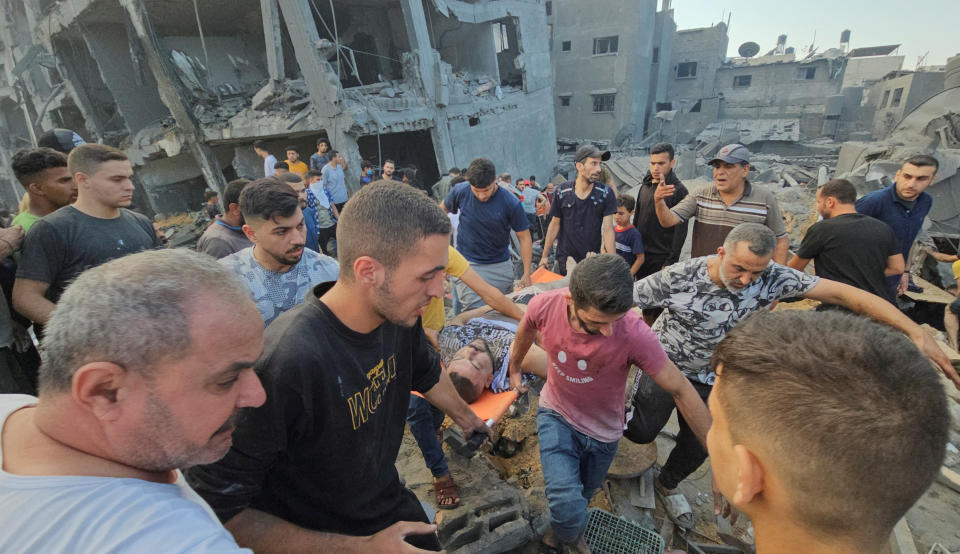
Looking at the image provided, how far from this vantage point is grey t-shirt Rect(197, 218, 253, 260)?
328 centimetres

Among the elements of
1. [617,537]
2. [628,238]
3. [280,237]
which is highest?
[280,237]

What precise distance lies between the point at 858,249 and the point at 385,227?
13.5ft

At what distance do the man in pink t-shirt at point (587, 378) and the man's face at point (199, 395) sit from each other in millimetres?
1640

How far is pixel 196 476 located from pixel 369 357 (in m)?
0.65

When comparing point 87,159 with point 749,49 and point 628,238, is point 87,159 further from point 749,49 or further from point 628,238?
point 749,49

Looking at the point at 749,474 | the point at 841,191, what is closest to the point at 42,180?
the point at 749,474

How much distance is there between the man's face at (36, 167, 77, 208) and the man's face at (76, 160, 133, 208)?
1.78 feet

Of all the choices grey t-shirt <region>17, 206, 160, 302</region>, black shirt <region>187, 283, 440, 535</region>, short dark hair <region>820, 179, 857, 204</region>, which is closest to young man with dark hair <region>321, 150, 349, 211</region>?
grey t-shirt <region>17, 206, 160, 302</region>

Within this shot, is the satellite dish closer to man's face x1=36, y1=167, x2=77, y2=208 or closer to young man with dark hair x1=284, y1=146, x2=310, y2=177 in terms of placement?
young man with dark hair x1=284, y1=146, x2=310, y2=177

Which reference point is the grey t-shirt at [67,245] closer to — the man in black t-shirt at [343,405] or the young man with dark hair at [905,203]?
the man in black t-shirt at [343,405]

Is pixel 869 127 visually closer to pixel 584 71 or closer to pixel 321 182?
pixel 584 71

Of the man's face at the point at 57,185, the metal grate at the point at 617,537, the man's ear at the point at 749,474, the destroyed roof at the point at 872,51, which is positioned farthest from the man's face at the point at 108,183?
the destroyed roof at the point at 872,51

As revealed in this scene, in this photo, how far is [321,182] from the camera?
Answer: 7.60m

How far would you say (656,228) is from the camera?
4.92 metres
